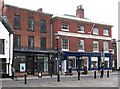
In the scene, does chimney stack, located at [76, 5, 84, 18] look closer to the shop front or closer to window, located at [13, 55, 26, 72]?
the shop front

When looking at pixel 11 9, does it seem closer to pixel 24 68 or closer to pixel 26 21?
pixel 26 21

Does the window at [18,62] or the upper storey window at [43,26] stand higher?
the upper storey window at [43,26]

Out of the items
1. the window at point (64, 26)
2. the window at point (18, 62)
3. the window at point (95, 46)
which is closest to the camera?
the window at point (18, 62)

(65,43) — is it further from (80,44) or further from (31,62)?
(31,62)

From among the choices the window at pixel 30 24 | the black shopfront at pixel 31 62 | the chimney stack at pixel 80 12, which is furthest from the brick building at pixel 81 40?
the window at pixel 30 24

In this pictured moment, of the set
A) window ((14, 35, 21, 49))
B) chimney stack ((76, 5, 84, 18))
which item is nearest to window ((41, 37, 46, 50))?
→ window ((14, 35, 21, 49))

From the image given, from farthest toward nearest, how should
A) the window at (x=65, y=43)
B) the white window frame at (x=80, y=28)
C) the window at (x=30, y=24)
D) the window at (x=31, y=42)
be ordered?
the white window frame at (x=80, y=28), the window at (x=65, y=43), the window at (x=30, y=24), the window at (x=31, y=42)

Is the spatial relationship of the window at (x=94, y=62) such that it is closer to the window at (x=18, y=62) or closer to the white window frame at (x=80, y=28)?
the white window frame at (x=80, y=28)

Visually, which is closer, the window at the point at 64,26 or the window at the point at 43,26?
the window at the point at 43,26

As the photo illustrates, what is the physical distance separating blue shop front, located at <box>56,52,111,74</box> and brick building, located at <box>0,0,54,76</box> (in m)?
3.17

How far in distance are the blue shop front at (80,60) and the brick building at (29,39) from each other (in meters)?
3.17

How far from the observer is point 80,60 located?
32.8 metres

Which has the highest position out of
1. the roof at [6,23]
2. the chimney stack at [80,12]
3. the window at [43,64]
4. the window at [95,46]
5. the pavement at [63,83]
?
the chimney stack at [80,12]

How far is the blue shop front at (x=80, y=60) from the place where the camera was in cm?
3053
